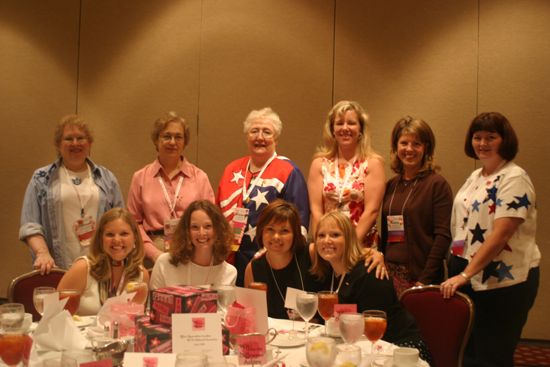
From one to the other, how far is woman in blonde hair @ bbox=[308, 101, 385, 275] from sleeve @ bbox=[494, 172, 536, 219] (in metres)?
0.75

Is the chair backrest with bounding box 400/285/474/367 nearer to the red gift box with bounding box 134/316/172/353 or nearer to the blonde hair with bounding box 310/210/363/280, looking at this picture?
the blonde hair with bounding box 310/210/363/280

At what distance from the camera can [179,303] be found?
2049mm

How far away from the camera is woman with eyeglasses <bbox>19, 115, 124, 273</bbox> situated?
155 inches

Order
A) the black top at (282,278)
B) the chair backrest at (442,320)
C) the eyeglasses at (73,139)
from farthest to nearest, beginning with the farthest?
the eyeglasses at (73,139) < the black top at (282,278) < the chair backrest at (442,320)

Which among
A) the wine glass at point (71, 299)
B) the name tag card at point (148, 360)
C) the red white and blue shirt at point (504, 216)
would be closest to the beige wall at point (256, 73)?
the red white and blue shirt at point (504, 216)

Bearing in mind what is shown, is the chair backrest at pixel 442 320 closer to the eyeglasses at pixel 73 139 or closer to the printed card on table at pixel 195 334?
the printed card on table at pixel 195 334

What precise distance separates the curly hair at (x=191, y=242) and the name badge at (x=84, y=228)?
1.06 m

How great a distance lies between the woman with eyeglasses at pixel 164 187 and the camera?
4051 mm

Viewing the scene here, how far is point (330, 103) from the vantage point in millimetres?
5434

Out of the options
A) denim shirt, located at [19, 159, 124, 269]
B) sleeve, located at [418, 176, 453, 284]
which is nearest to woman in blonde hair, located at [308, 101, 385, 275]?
sleeve, located at [418, 176, 453, 284]

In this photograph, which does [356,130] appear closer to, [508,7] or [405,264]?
[405,264]

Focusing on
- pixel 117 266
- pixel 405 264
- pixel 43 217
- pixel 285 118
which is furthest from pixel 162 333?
pixel 285 118

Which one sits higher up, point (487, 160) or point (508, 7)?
point (508, 7)

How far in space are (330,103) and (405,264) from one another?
2.19m
